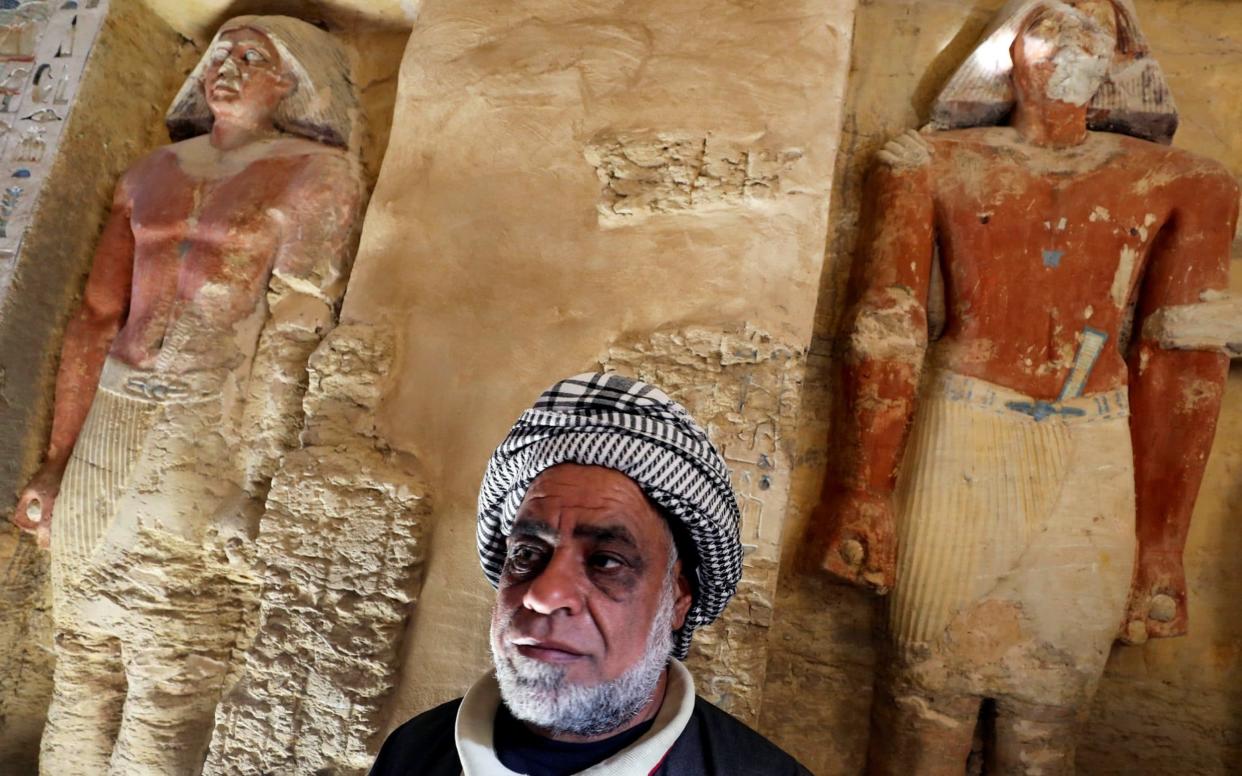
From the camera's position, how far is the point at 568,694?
119 cm

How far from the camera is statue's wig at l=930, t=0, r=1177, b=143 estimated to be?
89.0 inches

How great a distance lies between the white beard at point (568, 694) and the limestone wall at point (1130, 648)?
1020mm

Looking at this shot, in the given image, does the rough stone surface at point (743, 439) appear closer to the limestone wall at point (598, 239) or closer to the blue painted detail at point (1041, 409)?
the limestone wall at point (598, 239)

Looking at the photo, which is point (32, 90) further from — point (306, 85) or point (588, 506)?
point (588, 506)

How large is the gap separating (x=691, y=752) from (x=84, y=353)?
7.31 ft

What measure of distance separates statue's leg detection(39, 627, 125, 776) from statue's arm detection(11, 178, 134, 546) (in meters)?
0.35

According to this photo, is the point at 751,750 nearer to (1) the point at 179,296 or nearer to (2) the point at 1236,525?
(2) the point at 1236,525

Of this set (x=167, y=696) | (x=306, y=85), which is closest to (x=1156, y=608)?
(x=167, y=696)

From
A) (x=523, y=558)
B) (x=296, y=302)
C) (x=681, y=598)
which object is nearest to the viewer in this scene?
(x=523, y=558)

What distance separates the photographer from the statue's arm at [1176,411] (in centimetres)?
207

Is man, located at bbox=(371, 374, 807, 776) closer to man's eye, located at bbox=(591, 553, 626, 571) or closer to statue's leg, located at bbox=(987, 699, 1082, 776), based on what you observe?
man's eye, located at bbox=(591, 553, 626, 571)

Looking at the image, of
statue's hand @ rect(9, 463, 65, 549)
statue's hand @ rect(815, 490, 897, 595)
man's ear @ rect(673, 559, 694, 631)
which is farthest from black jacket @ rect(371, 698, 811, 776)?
statue's hand @ rect(9, 463, 65, 549)

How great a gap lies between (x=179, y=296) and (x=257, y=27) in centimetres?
86

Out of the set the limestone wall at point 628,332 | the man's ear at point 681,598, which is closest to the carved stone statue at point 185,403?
the limestone wall at point 628,332
